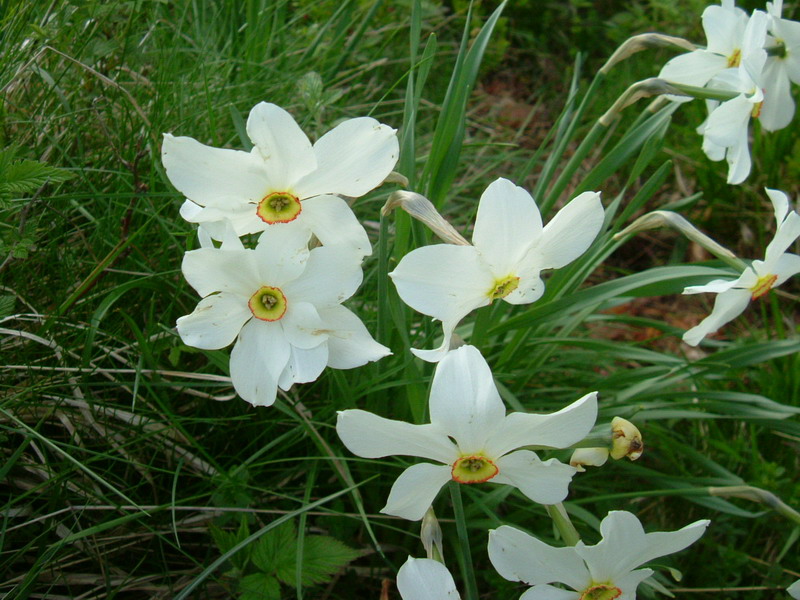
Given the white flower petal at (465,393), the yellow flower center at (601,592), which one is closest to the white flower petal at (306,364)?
the white flower petal at (465,393)

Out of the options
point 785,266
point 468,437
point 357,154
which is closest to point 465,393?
point 468,437

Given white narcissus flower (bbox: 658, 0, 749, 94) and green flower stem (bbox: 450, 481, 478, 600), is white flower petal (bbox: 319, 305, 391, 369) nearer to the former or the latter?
green flower stem (bbox: 450, 481, 478, 600)

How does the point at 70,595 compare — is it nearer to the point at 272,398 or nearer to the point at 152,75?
the point at 272,398

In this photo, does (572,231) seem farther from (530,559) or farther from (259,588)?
(259,588)

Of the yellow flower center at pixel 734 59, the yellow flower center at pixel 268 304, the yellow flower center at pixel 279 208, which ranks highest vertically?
the yellow flower center at pixel 734 59

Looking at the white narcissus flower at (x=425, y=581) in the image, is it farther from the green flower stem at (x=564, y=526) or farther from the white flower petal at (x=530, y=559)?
the green flower stem at (x=564, y=526)

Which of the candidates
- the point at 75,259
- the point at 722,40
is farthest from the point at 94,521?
the point at 722,40

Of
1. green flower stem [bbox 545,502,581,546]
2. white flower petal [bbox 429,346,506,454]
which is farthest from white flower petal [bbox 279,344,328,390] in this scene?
green flower stem [bbox 545,502,581,546]
